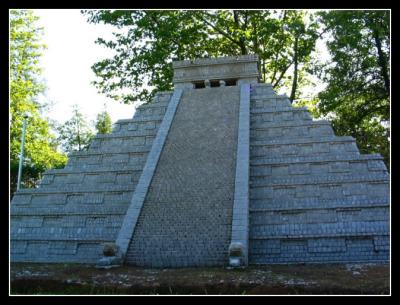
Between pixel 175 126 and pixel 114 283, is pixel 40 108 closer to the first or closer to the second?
pixel 175 126

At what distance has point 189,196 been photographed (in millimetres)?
11977

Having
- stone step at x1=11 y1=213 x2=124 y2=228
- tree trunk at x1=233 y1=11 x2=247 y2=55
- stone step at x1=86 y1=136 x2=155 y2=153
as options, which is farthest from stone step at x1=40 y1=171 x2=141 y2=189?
tree trunk at x1=233 y1=11 x2=247 y2=55

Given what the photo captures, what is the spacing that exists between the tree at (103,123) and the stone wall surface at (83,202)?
71.9ft

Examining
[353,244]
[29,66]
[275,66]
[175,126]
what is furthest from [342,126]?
[29,66]

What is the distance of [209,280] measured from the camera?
822 cm

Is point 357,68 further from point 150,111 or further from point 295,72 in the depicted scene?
point 150,111

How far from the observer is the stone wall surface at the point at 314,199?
10.9 m

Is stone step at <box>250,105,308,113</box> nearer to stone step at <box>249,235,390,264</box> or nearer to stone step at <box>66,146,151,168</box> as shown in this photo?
stone step at <box>66,146,151,168</box>

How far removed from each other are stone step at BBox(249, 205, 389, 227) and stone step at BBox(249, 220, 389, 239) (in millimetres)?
120

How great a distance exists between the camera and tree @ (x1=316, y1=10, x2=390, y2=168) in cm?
Answer: 1969

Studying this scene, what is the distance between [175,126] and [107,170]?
278 centimetres

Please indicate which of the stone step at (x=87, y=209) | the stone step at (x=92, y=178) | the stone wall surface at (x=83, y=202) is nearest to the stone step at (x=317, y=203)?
the stone step at (x=87, y=209)

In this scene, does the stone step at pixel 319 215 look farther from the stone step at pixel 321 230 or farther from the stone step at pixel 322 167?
the stone step at pixel 322 167

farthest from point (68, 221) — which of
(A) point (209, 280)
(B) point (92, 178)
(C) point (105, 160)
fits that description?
(A) point (209, 280)
